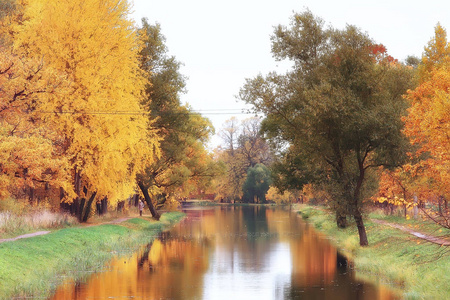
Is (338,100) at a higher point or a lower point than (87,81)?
lower

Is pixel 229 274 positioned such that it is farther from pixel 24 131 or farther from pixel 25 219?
pixel 24 131

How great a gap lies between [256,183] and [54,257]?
92.2 meters

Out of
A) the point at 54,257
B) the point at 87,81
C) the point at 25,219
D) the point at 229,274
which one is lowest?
the point at 229,274

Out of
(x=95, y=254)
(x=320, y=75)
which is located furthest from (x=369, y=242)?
(x=95, y=254)

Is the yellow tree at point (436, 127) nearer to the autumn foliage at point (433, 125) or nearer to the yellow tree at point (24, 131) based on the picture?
the autumn foliage at point (433, 125)

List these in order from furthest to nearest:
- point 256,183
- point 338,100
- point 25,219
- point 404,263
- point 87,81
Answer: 1. point 256,183
2. point 87,81
3. point 25,219
4. point 338,100
5. point 404,263

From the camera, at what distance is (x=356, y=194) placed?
1092 inches

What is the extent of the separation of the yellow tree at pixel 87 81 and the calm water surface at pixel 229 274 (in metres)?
6.00

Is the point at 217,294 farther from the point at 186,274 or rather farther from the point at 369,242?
the point at 369,242

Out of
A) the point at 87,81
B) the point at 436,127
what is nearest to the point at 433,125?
the point at 436,127

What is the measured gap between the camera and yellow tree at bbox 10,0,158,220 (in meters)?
30.9

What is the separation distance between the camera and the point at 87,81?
3134 centimetres

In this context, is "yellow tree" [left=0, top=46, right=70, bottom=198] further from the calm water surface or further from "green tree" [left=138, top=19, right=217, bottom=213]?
"green tree" [left=138, top=19, right=217, bottom=213]

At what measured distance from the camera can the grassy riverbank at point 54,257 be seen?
16777 millimetres
